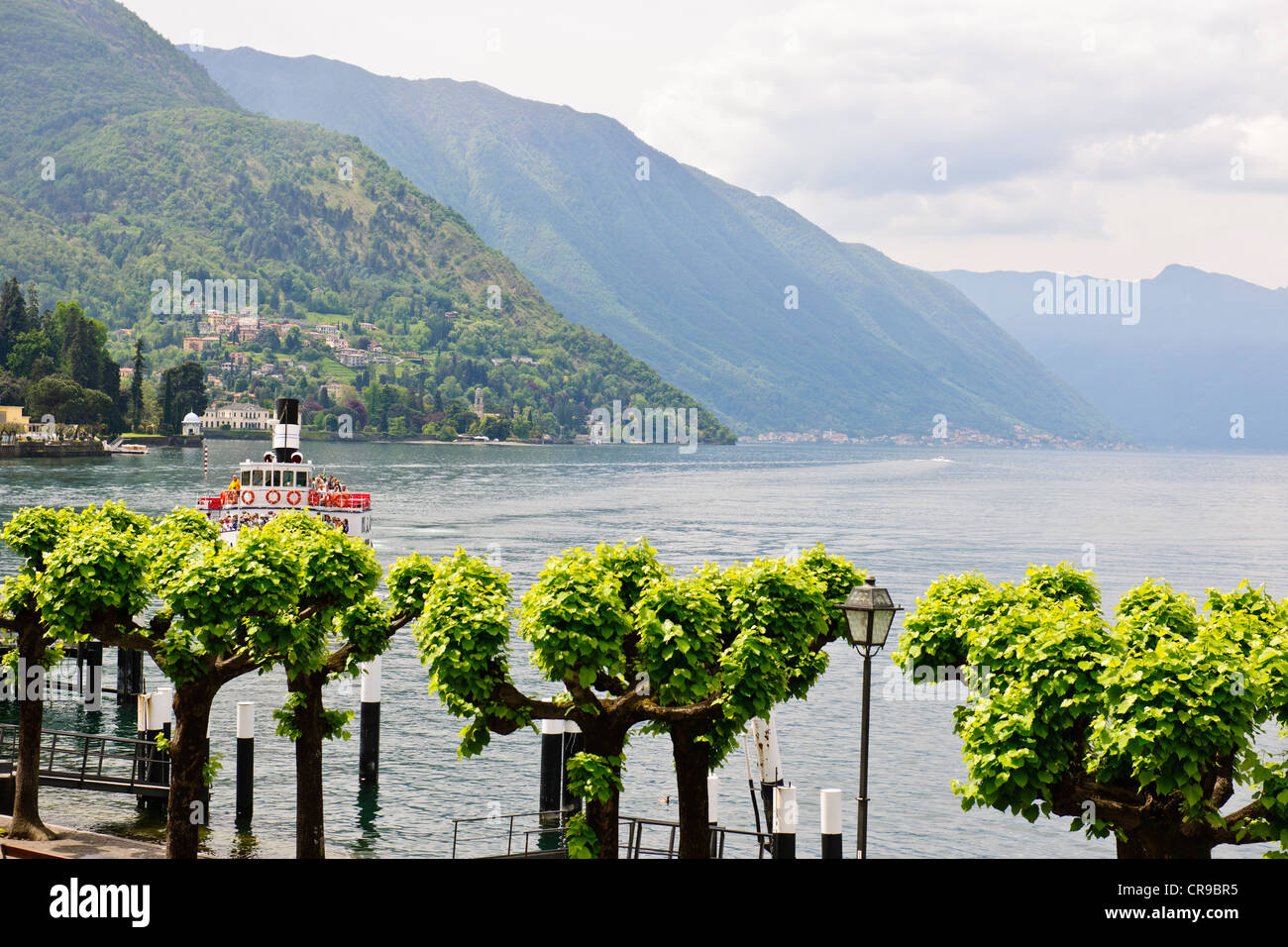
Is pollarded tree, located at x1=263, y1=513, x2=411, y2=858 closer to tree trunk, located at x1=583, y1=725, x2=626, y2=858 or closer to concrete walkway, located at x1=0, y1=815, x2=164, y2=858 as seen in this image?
concrete walkway, located at x1=0, y1=815, x2=164, y2=858

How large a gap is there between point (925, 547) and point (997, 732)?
348 ft

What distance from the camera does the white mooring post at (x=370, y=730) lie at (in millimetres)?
40906

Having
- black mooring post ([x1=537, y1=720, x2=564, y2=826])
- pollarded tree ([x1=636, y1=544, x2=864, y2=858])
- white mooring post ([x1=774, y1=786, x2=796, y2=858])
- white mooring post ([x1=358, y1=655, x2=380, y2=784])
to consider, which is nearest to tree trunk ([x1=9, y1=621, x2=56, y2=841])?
white mooring post ([x1=358, y1=655, x2=380, y2=784])

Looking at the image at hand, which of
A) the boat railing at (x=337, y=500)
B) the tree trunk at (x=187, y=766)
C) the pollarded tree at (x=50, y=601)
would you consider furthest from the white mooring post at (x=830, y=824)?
→ the boat railing at (x=337, y=500)

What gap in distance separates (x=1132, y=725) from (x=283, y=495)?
75609mm

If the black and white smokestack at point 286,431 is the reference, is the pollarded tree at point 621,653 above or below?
below

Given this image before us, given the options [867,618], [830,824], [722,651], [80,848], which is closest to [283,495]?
[80,848]

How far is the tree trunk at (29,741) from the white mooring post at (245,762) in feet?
21.1

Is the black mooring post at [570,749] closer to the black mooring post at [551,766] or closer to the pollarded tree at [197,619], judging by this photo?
the black mooring post at [551,766]

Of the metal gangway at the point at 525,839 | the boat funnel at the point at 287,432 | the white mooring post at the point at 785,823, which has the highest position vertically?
the boat funnel at the point at 287,432

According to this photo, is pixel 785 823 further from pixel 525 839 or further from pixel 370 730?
pixel 370 730

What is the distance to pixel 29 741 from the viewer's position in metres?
30.1

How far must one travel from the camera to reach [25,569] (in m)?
31.3
